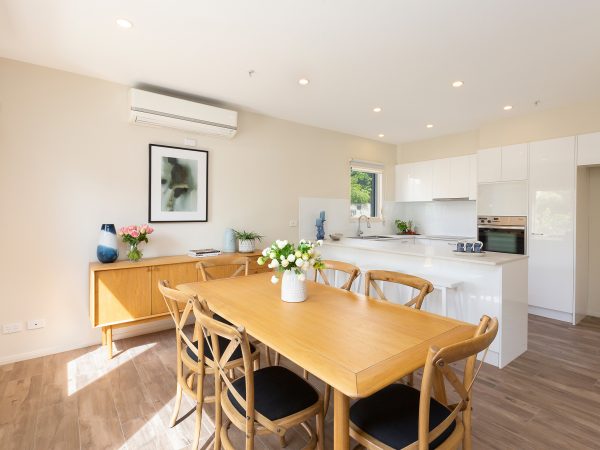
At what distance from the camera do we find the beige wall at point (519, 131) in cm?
367

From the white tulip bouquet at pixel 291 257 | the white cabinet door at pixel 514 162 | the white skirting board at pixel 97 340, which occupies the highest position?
the white cabinet door at pixel 514 162

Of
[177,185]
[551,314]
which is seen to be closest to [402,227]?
[551,314]

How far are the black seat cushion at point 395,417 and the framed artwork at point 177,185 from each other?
2.79 meters

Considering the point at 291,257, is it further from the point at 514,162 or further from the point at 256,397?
the point at 514,162

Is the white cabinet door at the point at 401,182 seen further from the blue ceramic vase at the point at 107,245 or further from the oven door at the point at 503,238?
the blue ceramic vase at the point at 107,245

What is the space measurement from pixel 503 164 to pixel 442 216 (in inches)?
57.9

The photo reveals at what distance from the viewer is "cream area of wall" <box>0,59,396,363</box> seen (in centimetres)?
272

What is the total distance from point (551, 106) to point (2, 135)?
5.57m

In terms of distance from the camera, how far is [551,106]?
150 inches

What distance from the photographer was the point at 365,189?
5.64m

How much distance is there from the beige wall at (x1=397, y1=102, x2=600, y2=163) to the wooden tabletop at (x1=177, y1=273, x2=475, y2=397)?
355 cm

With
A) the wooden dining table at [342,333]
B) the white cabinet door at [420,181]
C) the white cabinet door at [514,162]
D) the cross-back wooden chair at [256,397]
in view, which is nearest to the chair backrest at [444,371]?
the wooden dining table at [342,333]

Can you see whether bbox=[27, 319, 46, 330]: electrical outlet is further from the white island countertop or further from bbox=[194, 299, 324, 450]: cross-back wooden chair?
the white island countertop

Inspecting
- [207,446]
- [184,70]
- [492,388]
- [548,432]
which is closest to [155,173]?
[184,70]
